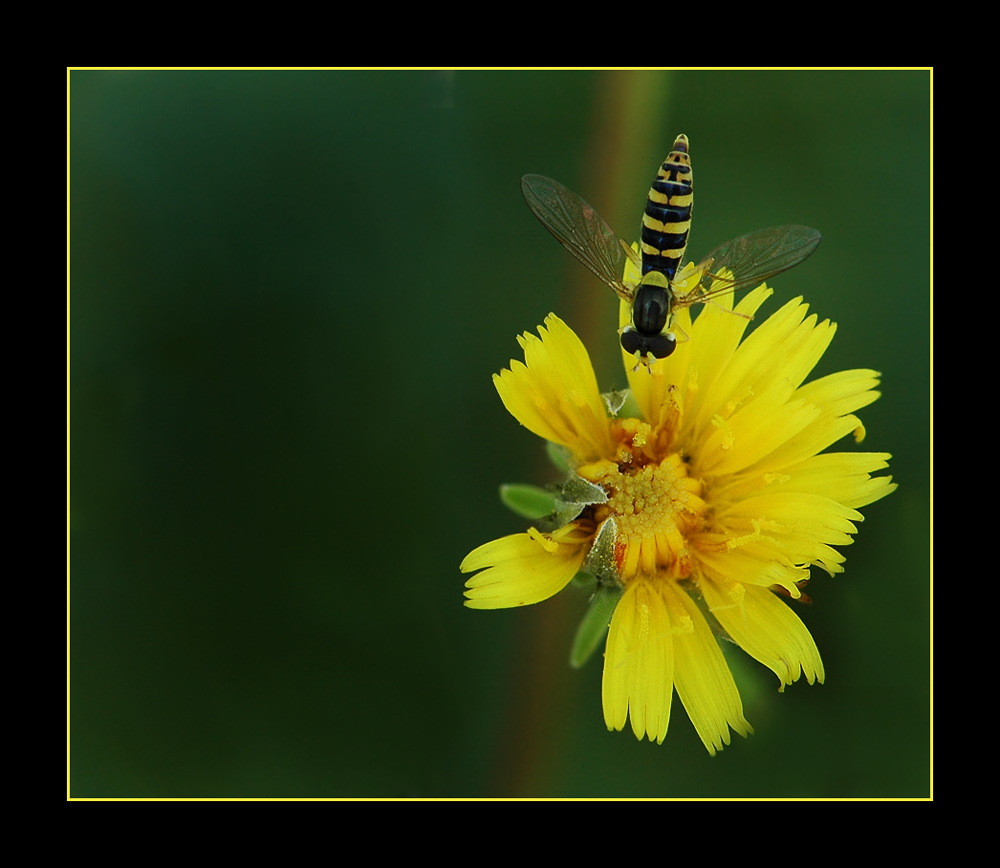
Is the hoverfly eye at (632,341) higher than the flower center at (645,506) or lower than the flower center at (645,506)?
higher

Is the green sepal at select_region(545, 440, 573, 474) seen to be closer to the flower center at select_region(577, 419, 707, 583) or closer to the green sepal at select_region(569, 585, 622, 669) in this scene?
the flower center at select_region(577, 419, 707, 583)

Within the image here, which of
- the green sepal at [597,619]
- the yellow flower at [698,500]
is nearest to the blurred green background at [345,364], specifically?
the green sepal at [597,619]

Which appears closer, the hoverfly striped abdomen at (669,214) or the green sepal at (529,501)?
the hoverfly striped abdomen at (669,214)

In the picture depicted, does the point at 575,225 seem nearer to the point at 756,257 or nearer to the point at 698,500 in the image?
the point at 756,257

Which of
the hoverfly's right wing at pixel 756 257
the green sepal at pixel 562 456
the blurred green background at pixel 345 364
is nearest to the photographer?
the hoverfly's right wing at pixel 756 257

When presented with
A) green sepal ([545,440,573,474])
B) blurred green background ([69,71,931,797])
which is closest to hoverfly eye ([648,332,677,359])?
green sepal ([545,440,573,474])

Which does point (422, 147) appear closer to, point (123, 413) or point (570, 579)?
point (123, 413)

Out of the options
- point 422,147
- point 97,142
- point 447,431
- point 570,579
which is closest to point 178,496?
point 447,431

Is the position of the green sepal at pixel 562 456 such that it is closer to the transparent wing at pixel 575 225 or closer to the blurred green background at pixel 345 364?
the transparent wing at pixel 575 225
